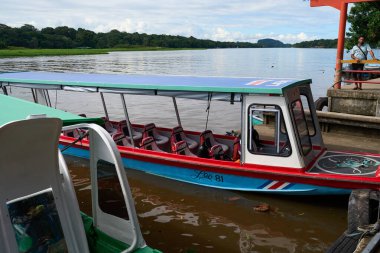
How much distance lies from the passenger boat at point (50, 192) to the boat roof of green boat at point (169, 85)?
3.70 m

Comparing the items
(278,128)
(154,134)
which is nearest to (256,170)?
(278,128)

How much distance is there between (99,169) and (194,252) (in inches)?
94.0

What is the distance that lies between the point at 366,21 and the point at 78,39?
88745mm

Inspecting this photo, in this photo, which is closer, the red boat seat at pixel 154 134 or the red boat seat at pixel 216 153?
the red boat seat at pixel 216 153

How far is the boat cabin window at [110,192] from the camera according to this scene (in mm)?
3988

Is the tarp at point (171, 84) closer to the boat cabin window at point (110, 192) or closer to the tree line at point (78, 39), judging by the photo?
the boat cabin window at point (110, 192)

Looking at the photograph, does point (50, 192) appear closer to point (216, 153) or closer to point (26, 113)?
point (26, 113)

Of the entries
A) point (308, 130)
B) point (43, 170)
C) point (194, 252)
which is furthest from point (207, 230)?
point (43, 170)

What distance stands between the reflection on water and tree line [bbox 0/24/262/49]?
79930 millimetres

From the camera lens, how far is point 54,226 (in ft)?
11.7

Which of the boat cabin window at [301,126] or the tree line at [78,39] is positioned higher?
the tree line at [78,39]

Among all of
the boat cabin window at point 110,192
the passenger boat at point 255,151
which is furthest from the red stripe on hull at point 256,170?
the boat cabin window at point 110,192

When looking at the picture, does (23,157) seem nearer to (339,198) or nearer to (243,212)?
(243,212)

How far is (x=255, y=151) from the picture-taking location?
7172 mm
